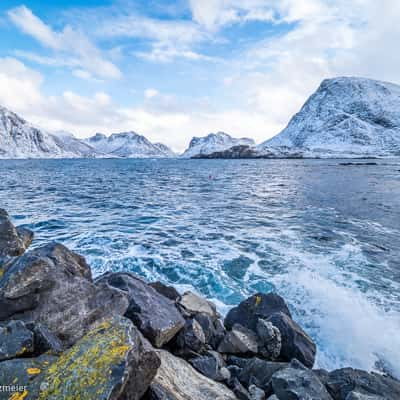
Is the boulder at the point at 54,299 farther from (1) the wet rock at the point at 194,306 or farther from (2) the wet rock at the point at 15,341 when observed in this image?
(1) the wet rock at the point at 194,306

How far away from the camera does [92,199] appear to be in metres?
27.9

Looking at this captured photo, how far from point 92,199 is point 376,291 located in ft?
85.4

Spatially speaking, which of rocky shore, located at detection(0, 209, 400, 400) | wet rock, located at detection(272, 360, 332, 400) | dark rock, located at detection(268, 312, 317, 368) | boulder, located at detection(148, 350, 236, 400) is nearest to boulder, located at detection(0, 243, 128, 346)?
rocky shore, located at detection(0, 209, 400, 400)

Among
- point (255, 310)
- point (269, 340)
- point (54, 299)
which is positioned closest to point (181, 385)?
point (269, 340)

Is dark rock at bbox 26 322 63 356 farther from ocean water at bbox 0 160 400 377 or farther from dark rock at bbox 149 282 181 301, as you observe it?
ocean water at bbox 0 160 400 377

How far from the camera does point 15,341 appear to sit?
3.84m

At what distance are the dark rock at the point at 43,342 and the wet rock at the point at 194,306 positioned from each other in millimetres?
3576

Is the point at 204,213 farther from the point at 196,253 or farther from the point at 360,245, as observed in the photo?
the point at 360,245

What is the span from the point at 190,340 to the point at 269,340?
6.77ft

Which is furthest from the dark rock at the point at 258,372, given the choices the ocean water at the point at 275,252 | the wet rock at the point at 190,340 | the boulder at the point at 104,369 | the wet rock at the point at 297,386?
the boulder at the point at 104,369

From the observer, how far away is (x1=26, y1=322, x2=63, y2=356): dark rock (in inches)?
157

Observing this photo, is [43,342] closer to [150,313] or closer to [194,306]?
[150,313]

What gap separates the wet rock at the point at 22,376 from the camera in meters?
3.04

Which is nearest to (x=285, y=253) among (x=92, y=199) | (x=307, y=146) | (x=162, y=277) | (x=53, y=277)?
(x=162, y=277)
